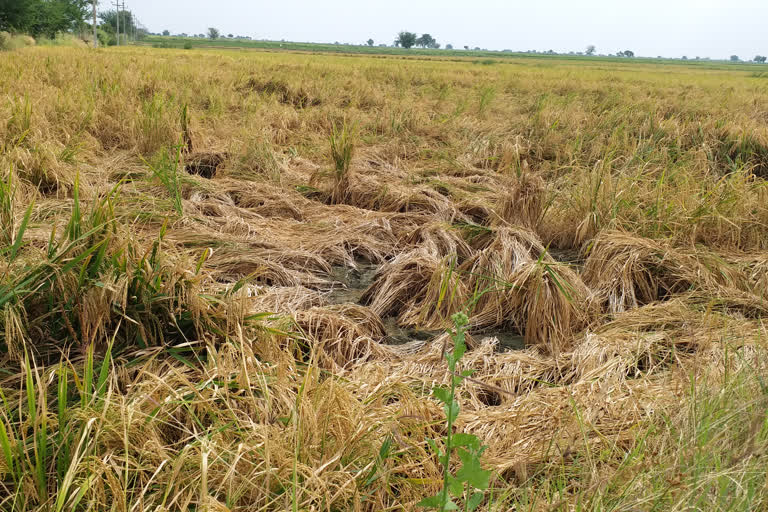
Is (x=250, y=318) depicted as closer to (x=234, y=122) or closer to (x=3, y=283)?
(x=3, y=283)

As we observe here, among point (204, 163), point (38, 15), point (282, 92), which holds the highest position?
point (38, 15)

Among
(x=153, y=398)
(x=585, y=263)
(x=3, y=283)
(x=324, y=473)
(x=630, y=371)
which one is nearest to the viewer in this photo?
(x=324, y=473)

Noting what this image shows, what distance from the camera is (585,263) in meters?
2.87

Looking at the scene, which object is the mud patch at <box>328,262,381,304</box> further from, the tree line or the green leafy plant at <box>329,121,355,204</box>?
the tree line

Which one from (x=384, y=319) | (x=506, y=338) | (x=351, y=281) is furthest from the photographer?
(x=351, y=281)

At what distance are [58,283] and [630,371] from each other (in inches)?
75.6

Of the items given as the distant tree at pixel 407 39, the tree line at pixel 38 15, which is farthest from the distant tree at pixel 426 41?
the tree line at pixel 38 15

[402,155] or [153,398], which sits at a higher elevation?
[402,155]

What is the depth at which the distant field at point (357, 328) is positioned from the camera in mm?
1174

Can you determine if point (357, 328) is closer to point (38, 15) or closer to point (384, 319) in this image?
point (384, 319)

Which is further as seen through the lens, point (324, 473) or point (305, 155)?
point (305, 155)

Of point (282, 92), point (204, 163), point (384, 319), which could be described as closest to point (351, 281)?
point (384, 319)

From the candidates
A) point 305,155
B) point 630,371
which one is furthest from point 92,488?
point 305,155

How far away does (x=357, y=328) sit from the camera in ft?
7.11
